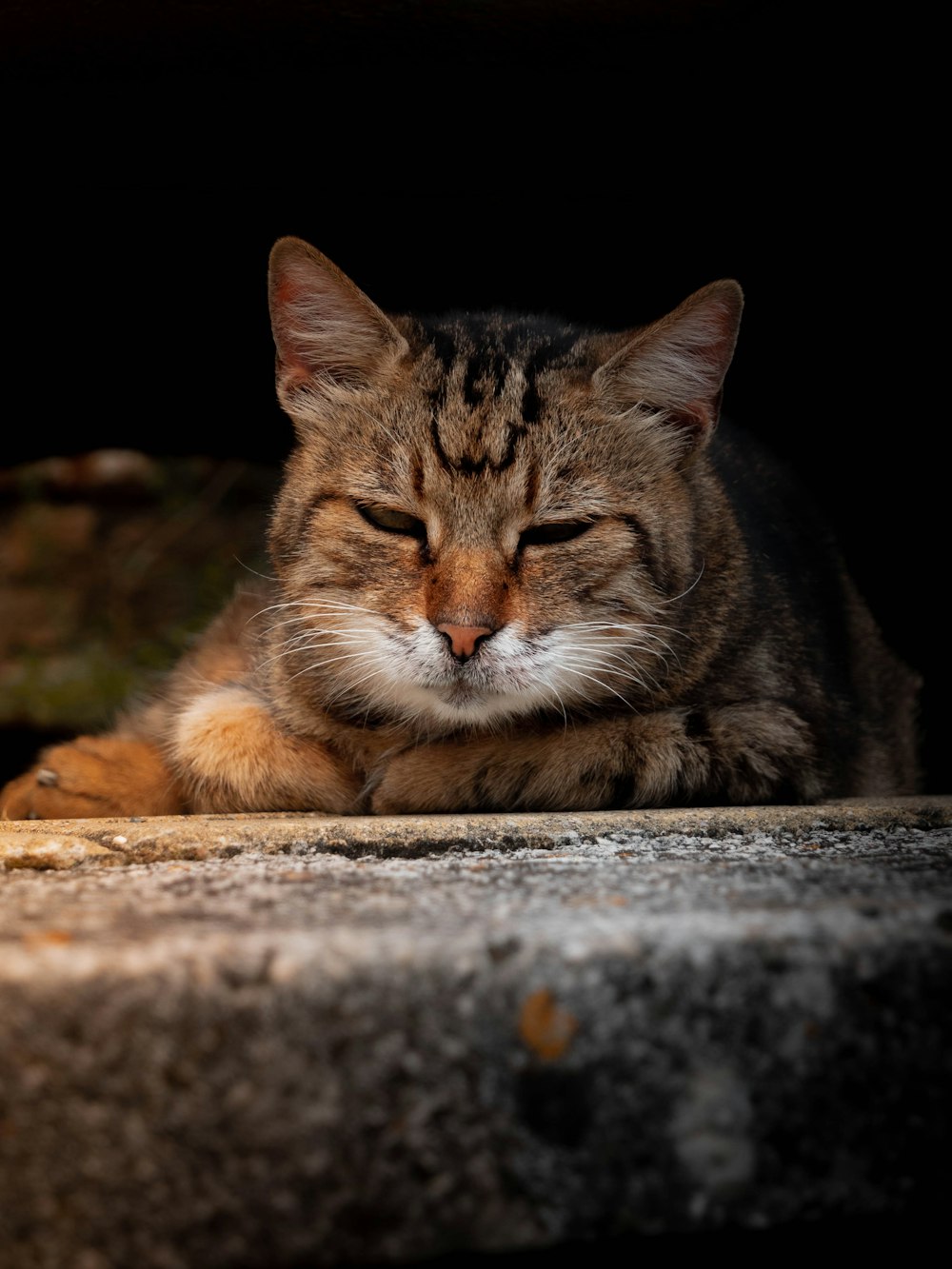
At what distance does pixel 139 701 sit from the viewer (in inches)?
137

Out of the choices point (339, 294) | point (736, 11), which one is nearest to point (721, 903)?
point (339, 294)

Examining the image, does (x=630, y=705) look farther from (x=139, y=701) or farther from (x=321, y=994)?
(x=139, y=701)

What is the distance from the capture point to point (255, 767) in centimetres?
243

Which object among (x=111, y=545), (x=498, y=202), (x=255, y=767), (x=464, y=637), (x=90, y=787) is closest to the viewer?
(x=464, y=637)

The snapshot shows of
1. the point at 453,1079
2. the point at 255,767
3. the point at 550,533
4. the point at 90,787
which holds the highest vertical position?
the point at 550,533

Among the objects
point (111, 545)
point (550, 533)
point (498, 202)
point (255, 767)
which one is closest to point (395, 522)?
point (550, 533)

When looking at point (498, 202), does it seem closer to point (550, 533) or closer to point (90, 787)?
point (550, 533)

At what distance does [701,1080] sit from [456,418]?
1611 millimetres

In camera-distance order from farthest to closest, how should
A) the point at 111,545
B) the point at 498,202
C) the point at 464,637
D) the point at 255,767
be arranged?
the point at 111,545, the point at 498,202, the point at 255,767, the point at 464,637

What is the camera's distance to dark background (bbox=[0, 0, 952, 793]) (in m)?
2.43

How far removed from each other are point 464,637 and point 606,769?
423 millimetres

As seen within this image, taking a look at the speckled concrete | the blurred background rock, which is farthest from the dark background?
the blurred background rock

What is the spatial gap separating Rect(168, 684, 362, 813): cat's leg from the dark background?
1.46m

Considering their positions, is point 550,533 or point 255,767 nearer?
point 550,533
